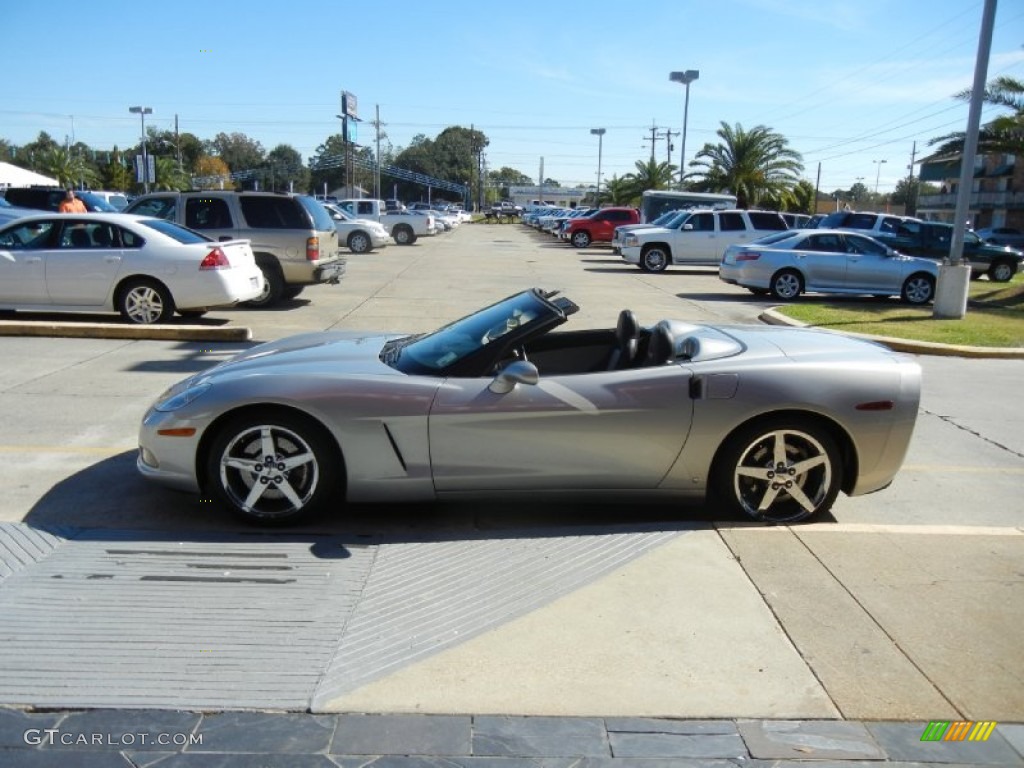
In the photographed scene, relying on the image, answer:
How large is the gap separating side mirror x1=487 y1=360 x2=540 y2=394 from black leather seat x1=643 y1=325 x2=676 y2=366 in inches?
30.6

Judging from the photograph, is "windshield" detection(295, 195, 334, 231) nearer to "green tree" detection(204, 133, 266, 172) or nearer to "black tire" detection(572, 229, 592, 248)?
"black tire" detection(572, 229, 592, 248)

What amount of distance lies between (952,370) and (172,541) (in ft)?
30.0

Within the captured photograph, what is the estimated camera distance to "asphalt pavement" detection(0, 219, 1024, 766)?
2.96 metres

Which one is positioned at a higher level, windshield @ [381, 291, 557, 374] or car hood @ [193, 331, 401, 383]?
windshield @ [381, 291, 557, 374]

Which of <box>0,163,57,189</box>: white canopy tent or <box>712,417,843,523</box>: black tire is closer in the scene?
<box>712,417,843,523</box>: black tire

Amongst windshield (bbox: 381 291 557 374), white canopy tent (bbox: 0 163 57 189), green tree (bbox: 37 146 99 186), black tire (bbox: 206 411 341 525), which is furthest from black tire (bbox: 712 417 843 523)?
green tree (bbox: 37 146 99 186)

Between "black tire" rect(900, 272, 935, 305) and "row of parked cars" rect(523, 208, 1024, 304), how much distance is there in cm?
2

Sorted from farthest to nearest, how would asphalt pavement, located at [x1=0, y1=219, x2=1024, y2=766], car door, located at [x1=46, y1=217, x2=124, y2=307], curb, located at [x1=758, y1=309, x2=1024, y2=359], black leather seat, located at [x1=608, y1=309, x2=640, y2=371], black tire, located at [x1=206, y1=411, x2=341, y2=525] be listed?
curb, located at [x1=758, y1=309, x2=1024, y2=359], car door, located at [x1=46, y1=217, x2=124, y2=307], black leather seat, located at [x1=608, y1=309, x2=640, y2=371], black tire, located at [x1=206, y1=411, x2=341, y2=525], asphalt pavement, located at [x1=0, y1=219, x2=1024, y2=766]

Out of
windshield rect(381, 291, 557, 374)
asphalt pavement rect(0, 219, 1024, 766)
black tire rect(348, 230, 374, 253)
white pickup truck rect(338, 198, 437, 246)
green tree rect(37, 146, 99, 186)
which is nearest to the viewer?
asphalt pavement rect(0, 219, 1024, 766)

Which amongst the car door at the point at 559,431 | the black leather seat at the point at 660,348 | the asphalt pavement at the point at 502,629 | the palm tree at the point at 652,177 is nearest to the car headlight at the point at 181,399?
the asphalt pavement at the point at 502,629

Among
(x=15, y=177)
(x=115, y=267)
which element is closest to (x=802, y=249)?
(x=115, y=267)

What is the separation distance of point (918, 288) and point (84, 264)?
14.8m

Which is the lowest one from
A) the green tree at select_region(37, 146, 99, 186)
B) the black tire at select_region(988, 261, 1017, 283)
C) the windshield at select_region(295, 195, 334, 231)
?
the black tire at select_region(988, 261, 1017, 283)

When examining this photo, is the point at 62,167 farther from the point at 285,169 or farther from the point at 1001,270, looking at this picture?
the point at 1001,270
